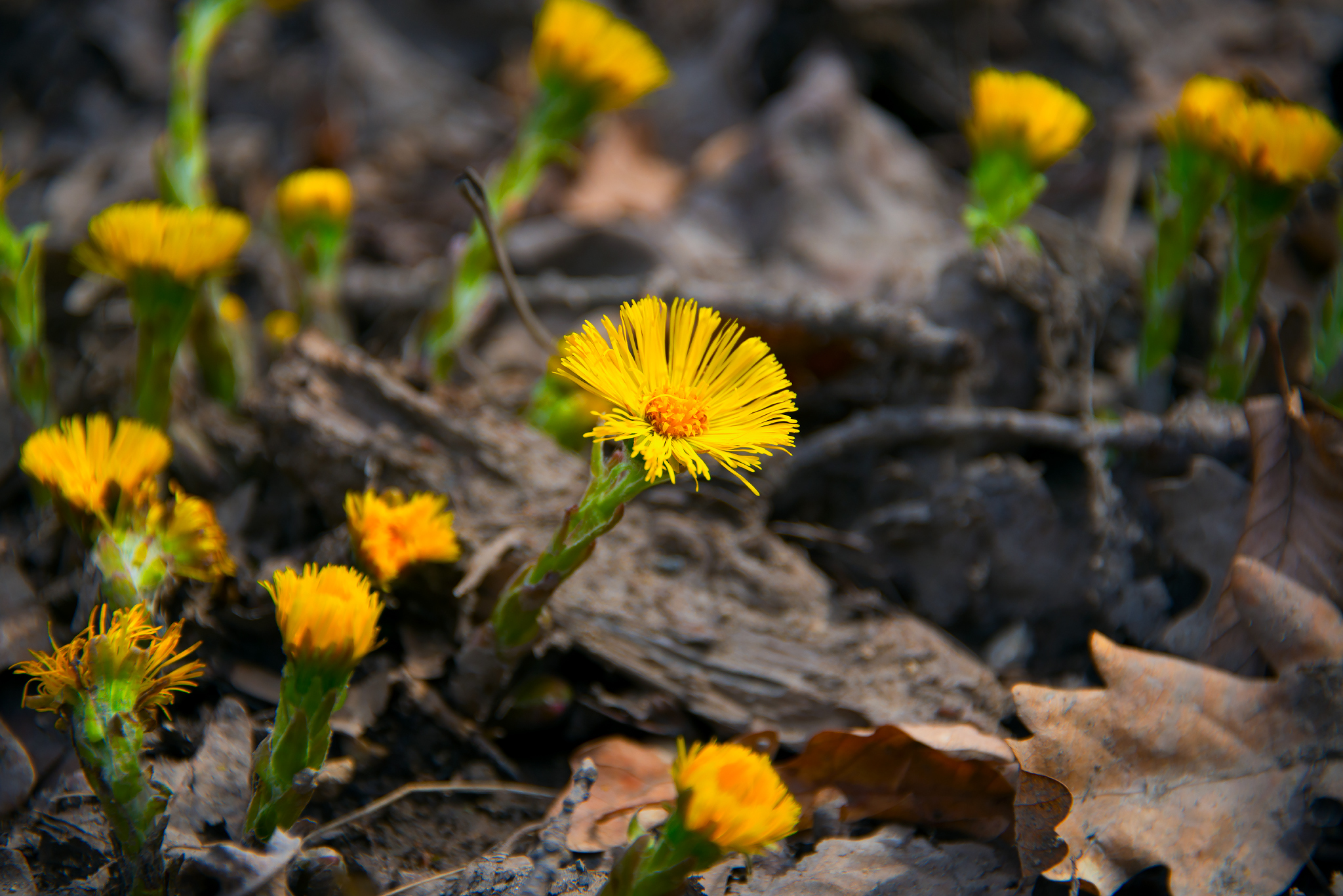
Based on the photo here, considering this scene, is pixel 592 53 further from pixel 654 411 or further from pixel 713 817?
pixel 713 817

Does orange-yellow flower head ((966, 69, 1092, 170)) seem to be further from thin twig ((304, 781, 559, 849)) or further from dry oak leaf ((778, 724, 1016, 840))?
thin twig ((304, 781, 559, 849))

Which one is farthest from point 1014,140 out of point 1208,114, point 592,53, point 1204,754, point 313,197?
point 313,197

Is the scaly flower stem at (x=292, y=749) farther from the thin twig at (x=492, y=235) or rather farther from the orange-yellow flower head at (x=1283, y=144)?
the orange-yellow flower head at (x=1283, y=144)

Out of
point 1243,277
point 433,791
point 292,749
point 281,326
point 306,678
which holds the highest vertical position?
point 1243,277

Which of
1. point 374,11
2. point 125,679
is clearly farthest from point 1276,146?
point 374,11

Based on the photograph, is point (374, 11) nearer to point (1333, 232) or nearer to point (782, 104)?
point (782, 104)
